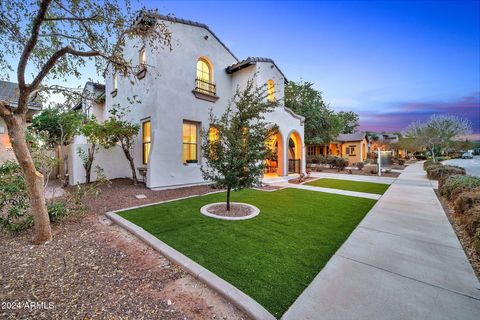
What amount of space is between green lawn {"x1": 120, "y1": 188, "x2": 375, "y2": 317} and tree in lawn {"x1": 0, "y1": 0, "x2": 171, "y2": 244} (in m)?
2.30

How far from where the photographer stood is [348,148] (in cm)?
3012

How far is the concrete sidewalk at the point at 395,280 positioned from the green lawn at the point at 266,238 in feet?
0.83

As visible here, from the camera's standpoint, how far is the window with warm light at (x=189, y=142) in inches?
380

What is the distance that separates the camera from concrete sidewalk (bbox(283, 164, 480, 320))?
7.04ft

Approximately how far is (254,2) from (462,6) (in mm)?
9850

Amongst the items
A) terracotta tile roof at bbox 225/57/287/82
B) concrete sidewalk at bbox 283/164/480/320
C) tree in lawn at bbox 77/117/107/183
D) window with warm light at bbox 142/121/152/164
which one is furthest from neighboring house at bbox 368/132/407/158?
tree in lawn at bbox 77/117/107/183

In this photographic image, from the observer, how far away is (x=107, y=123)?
8367 mm

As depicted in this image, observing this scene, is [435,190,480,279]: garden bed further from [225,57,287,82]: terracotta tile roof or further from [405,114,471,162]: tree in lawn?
[405,114,471,162]: tree in lawn

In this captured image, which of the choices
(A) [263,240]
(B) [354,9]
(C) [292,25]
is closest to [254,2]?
(C) [292,25]

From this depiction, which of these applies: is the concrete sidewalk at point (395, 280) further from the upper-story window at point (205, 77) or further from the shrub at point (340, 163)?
the shrub at point (340, 163)

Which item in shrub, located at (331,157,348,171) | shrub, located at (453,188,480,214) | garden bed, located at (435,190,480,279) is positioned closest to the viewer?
garden bed, located at (435,190,480,279)

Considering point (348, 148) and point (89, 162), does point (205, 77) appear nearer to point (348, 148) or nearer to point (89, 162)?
point (89, 162)

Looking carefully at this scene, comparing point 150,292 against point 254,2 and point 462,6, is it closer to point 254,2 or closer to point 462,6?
point 254,2

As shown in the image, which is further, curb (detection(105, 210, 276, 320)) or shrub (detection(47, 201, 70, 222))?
shrub (detection(47, 201, 70, 222))
